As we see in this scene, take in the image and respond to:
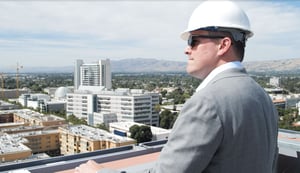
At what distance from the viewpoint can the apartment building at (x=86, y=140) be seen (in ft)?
25.9

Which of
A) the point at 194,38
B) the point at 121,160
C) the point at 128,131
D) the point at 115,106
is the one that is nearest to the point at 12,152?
the point at 128,131

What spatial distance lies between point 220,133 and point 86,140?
26.8 feet

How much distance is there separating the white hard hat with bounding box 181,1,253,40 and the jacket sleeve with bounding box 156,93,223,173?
133 millimetres

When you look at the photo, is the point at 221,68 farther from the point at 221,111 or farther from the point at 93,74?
the point at 93,74

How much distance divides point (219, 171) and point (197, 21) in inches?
9.4

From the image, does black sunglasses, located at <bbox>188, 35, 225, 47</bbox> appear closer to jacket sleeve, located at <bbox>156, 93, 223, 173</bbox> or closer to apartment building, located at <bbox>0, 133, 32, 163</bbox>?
jacket sleeve, located at <bbox>156, 93, 223, 173</bbox>

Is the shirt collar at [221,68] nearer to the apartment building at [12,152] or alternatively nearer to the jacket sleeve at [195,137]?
the jacket sleeve at [195,137]

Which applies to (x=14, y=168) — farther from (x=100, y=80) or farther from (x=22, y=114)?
(x=100, y=80)

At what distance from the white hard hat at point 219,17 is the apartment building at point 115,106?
552 inches

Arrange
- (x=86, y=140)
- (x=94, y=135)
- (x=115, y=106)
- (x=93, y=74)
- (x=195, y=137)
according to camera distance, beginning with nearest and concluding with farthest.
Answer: (x=195, y=137) → (x=86, y=140) → (x=94, y=135) → (x=115, y=106) → (x=93, y=74)

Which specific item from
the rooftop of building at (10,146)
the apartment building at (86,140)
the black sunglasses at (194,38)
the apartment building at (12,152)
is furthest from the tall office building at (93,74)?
the black sunglasses at (194,38)

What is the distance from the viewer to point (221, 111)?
17.4 inches

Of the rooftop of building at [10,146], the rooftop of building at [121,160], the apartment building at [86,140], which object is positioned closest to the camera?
the rooftop of building at [121,160]

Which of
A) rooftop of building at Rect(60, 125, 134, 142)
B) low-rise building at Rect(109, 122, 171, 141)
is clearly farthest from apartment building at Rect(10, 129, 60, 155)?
low-rise building at Rect(109, 122, 171, 141)
